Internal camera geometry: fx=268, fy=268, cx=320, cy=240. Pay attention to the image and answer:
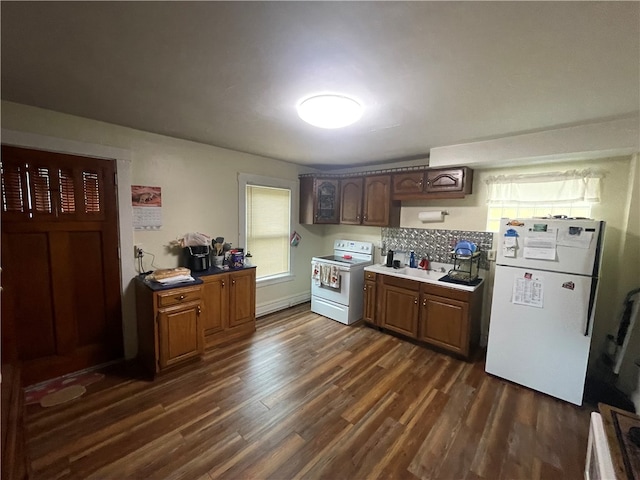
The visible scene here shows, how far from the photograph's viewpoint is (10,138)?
1993mm

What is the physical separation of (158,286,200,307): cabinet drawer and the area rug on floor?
888 mm

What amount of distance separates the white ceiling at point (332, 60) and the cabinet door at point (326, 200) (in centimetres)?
177

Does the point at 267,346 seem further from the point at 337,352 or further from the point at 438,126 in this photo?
the point at 438,126

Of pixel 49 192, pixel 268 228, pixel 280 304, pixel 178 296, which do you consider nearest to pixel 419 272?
pixel 280 304

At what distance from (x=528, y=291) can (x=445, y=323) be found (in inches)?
33.8

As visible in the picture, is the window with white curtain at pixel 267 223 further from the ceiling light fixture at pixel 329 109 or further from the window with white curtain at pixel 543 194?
the window with white curtain at pixel 543 194

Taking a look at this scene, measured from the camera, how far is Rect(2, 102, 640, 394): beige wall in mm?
2264

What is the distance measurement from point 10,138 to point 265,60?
2134mm

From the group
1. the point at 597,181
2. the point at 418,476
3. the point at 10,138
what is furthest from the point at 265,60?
the point at 597,181

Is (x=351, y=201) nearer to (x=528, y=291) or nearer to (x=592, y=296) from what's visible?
(x=528, y=291)

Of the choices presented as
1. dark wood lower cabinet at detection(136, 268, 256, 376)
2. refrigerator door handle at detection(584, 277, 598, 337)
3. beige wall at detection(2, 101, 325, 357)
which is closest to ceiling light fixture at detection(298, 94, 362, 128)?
beige wall at detection(2, 101, 325, 357)

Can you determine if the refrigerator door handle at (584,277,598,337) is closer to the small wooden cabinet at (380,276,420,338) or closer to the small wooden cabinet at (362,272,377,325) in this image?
the small wooden cabinet at (380,276,420,338)

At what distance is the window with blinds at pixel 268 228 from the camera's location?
374 cm

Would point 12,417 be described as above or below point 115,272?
below
